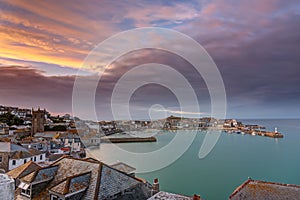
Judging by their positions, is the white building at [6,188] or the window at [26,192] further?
the window at [26,192]

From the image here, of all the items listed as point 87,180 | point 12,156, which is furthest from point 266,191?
point 12,156

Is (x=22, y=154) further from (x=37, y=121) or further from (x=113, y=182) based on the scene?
(x=37, y=121)

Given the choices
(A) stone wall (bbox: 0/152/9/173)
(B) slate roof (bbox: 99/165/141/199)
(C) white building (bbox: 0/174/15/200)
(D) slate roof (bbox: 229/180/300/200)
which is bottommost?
(A) stone wall (bbox: 0/152/9/173)

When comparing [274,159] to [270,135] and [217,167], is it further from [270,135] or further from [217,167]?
[270,135]

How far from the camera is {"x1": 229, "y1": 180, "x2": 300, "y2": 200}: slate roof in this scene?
286 inches

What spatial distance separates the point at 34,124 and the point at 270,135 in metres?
65.0

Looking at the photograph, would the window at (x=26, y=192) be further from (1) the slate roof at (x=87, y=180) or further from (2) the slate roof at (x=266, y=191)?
(2) the slate roof at (x=266, y=191)

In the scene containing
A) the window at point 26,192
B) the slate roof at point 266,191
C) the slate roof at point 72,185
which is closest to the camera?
the slate roof at point 72,185

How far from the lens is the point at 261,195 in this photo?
7.47 metres

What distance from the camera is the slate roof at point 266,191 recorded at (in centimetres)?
726

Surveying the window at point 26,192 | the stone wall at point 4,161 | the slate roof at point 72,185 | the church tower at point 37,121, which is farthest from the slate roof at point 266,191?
the church tower at point 37,121

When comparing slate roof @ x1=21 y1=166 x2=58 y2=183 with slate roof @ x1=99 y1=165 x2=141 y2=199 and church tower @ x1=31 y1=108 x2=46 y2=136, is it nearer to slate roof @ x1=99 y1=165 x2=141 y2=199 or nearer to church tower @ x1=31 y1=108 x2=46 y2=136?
slate roof @ x1=99 y1=165 x2=141 y2=199

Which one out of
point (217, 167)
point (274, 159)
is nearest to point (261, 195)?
point (217, 167)

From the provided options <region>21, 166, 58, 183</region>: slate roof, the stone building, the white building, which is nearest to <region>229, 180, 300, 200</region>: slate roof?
<region>21, 166, 58, 183</region>: slate roof
